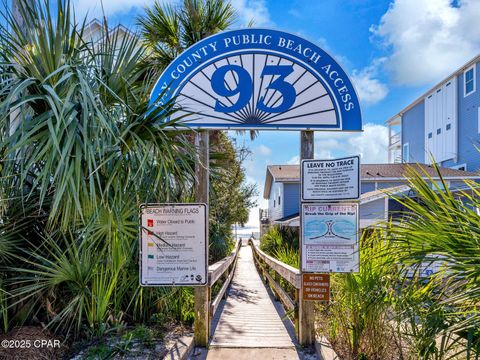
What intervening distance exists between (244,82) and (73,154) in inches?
85.4

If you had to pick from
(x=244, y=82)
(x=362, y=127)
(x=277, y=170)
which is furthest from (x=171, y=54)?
(x=277, y=170)

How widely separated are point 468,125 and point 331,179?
A: 1755 cm

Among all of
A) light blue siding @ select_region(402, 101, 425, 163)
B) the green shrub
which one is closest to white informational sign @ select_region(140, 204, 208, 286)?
the green shrub

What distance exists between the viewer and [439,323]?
7.04 feet

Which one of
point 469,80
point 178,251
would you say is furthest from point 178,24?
point 469,80

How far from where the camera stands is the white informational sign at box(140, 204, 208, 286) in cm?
364

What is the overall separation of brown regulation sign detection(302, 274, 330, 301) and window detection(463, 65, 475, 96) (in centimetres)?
1783

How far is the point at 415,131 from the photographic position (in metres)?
22.9

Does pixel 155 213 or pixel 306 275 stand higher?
pixel 155 213

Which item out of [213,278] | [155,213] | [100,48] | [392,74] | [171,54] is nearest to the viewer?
[100,48]

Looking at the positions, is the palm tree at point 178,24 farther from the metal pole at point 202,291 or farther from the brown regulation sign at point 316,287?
the brown regulation sign at point 316,287

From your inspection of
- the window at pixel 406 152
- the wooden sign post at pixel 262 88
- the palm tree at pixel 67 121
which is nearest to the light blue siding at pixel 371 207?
the wooden sign post at pixel 262 88

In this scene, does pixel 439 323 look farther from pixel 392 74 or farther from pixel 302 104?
pixel 392 74

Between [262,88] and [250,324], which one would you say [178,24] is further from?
[250,324]
